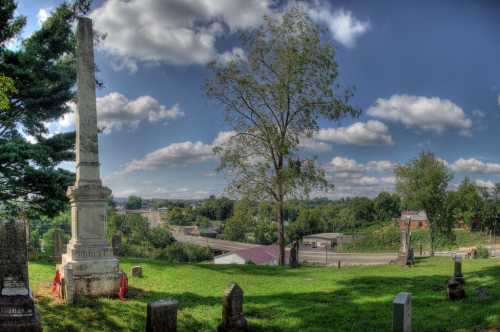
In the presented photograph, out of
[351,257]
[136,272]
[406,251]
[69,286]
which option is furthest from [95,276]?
[351,257]

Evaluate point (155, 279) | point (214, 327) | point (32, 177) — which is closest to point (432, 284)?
point (214, 327)

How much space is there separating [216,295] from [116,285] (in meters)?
2.67

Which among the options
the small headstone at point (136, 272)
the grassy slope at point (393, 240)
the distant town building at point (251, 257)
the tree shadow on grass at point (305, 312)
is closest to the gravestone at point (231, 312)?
the tree shadow on grass at point (305, 312)

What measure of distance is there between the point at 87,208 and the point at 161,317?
732 cm

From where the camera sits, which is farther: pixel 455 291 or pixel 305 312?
pixel 455 291

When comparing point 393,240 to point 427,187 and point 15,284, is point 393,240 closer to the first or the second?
point 427,187

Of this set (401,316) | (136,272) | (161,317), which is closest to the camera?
(161,317)

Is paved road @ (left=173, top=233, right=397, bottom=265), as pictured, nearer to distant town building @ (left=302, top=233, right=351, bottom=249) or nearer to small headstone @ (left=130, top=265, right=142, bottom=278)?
distant town building @ (left=302, top=233, right=351, bottom=249)

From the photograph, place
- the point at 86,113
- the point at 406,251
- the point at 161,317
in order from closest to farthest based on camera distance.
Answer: the point at 161,317, the point at 86,113, the point at 406,251

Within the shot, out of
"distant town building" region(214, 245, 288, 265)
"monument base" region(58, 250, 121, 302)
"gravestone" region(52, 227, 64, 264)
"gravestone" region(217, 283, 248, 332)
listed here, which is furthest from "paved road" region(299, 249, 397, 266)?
"gravestone" region(217, 283, 248, 332)

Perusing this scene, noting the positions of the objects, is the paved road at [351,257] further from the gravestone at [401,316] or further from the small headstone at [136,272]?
the gravestone at [401,316]

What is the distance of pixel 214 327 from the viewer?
7.85 metres

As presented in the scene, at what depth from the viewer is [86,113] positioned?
11.5 m

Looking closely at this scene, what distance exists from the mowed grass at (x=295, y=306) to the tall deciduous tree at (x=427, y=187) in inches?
880
